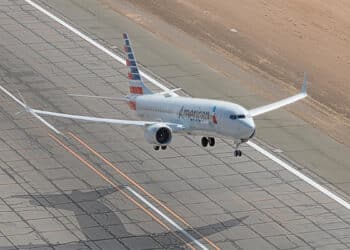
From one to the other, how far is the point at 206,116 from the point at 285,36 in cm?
3868

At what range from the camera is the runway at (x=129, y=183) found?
102 m

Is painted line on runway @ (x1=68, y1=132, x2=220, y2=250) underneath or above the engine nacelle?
underneath

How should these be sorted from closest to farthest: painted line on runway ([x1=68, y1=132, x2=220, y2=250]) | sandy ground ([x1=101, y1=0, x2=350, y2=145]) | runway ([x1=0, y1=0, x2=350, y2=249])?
runway ([x1=0, y1=0, x2=350, y2=249]), painted line on runway ([x1=68, y1=132, x2=220, y2=250]), sandy ground ([x1=101, y1=0, x2=350, y2=145])

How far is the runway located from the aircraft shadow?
2.7 inches

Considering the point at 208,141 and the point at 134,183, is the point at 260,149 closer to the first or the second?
the point at 134,183

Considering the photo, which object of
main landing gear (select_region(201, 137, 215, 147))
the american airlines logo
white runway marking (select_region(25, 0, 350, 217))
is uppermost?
white runway marking (select_region(25, 0, 350, 217))

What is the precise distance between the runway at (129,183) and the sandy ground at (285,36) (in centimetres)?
422

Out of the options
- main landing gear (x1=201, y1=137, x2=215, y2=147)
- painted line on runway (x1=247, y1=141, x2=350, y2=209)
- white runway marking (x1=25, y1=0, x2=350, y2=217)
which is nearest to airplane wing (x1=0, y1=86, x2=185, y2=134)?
main landing gear (x1=201, y1=137, x2=215, y2=147)

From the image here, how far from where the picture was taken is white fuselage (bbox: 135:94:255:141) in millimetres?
97688

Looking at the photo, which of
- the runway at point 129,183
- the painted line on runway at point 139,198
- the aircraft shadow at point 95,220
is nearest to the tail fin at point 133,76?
the painted line on runway at point 139,198

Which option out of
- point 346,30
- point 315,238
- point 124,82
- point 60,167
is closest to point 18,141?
point 60,167

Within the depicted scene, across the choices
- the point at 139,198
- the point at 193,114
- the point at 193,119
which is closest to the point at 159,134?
the point at 193,119

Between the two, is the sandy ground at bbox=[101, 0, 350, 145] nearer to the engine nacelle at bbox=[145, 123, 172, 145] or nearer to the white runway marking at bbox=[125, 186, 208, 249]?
the white runway marking at bbox=[125, 186, 208, 249]

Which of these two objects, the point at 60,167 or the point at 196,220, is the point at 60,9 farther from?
the point at 196,220
